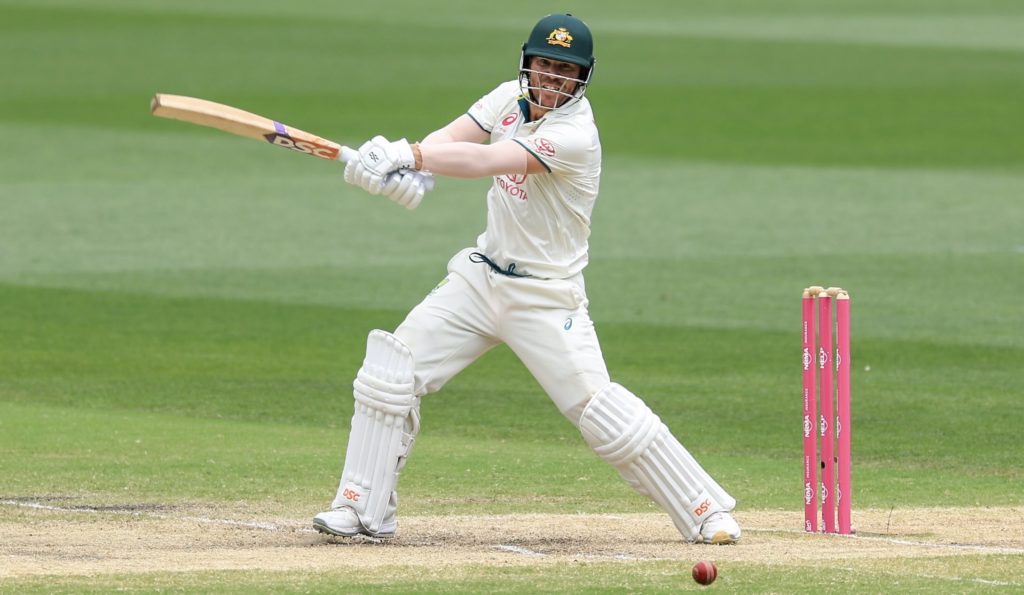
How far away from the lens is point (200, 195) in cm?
2320

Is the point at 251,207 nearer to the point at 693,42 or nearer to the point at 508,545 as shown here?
the point at 508,545

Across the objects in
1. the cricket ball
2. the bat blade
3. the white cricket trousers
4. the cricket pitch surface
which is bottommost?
the cricket pitch surface

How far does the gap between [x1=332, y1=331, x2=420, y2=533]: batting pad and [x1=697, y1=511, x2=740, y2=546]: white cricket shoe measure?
123cm

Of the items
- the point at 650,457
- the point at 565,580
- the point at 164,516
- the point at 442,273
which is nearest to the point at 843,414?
the point at 650,457

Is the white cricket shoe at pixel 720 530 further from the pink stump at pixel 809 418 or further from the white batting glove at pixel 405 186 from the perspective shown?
the white batting glove at pixel 405 186

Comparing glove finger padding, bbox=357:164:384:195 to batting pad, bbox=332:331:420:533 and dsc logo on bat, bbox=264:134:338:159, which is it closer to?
dsc logo on bat, bbox=264:134:338:159

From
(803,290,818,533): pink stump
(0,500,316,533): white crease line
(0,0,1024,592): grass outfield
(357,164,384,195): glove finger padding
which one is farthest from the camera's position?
(0,500,316,533): white crease line

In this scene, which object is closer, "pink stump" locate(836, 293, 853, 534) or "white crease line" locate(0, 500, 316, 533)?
"pink stump" locate(836, 293, 853, 534)

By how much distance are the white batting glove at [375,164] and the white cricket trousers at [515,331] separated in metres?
0.65

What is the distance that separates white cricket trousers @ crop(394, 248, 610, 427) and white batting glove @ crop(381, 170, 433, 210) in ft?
1.59

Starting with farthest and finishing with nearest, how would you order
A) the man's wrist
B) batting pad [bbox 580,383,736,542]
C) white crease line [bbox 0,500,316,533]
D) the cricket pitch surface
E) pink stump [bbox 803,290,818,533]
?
1. white crease line [bbox 0,500,316,533]
2. pink stump [bbox 803,290,818,533]
3. batting pad [bbox 580,383,736,542]
4. the man's wrist
5. the cricket pitch surface

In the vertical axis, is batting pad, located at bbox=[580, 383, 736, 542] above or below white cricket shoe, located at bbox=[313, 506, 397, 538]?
above

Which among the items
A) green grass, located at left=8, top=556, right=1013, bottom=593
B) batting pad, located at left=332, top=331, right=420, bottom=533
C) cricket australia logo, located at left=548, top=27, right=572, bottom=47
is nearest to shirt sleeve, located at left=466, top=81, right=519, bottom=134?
cricket australia logo, located at left=548, top=27, right=572, bottom=47

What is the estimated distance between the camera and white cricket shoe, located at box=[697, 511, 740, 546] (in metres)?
8.02
